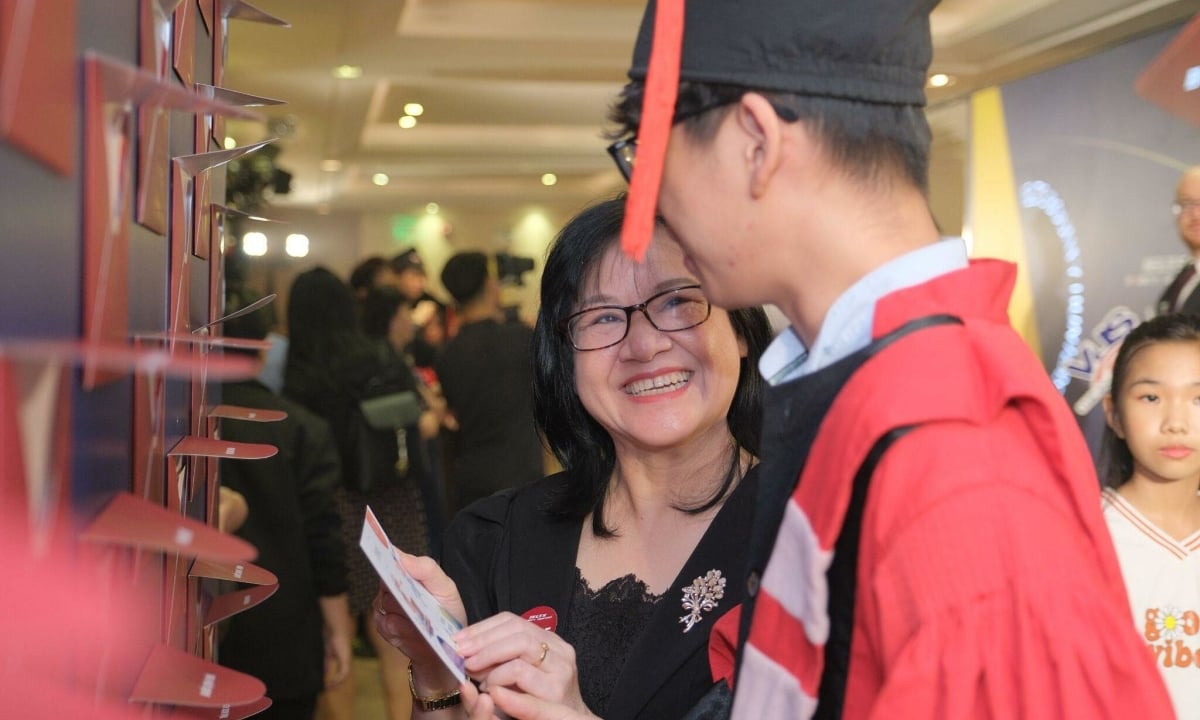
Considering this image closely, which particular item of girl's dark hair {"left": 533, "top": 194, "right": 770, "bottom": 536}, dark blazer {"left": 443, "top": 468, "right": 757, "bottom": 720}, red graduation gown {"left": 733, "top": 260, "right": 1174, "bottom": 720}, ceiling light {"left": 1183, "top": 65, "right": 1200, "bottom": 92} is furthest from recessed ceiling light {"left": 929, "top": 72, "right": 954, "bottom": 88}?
red graduation gown {"left": 733, "top": 260, "right": 1174, "bottom": 720}

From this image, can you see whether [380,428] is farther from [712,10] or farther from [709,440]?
[712,10]

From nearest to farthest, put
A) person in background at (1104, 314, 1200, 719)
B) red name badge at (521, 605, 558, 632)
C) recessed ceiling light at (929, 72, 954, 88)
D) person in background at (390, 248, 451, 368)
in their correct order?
red name badge at (521, 605, 558, 632) → person in background at (1104, 314, 1200, 719) → person in background at (390, 248, 451, 368) → recessed ceiling light at (929, 72, 954, 88)

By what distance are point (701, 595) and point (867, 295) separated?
679mm

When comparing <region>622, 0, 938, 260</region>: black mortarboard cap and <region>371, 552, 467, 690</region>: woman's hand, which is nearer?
<region>622, 0, 938, 260</region>: black mortarboard cap

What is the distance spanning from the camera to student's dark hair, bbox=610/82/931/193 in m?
0.75

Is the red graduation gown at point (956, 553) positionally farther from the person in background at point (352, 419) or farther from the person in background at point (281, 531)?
the person in background at point (352, 419)

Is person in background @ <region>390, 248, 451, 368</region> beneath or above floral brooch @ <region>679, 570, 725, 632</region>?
above

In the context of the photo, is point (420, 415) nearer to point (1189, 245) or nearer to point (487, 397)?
point (487, 397)

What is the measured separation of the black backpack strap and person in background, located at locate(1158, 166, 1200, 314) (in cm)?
353

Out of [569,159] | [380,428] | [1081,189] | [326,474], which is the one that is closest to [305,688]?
[326,474]

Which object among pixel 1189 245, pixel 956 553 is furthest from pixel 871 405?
pixel 1189 245

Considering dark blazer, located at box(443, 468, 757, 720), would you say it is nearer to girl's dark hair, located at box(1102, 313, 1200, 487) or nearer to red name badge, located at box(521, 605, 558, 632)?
red name badge, located at box(521, 605, 558, 632)

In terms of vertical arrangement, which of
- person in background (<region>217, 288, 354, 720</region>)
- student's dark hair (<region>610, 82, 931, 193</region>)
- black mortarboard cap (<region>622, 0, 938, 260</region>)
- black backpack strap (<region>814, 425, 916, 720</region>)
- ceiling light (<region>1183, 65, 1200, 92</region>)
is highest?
ceiling light (<region>1183, 65, 1200, 92</region>)

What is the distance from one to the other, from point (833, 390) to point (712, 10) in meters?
0.28
